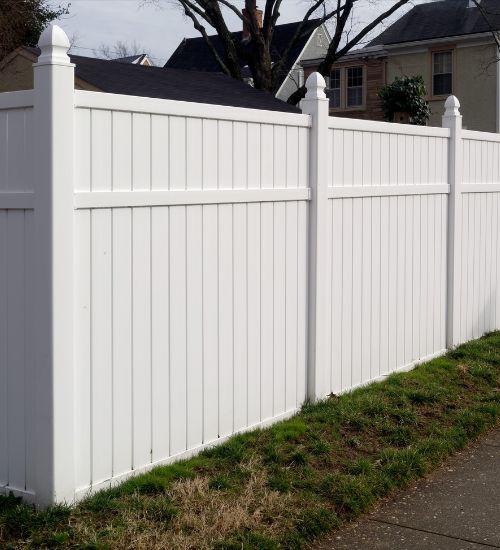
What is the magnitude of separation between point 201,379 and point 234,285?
63 centimetres

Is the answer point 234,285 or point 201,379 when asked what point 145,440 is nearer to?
point 201,379

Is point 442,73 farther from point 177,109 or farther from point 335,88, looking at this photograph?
point 177,109

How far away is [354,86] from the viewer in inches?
1280

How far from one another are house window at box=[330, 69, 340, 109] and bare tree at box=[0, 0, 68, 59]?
1115 centimetres

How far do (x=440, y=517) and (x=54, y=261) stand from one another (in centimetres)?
236

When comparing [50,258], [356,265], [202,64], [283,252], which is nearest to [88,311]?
[50,258]

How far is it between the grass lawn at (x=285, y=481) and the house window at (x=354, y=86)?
2651cm

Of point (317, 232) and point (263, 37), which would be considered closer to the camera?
point (317, 232)

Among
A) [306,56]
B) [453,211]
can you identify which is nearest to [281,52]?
[306,56]

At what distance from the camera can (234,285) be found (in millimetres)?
5395

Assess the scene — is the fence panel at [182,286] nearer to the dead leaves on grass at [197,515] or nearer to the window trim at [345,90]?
the dead leaves on grass at [197,515]

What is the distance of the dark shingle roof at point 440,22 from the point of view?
2872cm

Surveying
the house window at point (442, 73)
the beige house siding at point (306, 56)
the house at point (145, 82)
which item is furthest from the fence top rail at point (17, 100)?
the beige house siding at point (306, 56)

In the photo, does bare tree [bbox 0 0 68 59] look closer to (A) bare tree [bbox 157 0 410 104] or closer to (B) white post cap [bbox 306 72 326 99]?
(A) bare tree [bbox 157 0 410 104]
